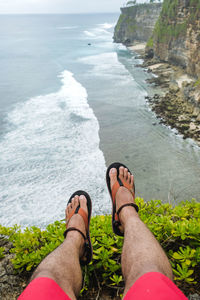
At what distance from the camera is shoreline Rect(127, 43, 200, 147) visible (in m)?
12.9

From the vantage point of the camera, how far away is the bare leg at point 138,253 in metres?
1.45

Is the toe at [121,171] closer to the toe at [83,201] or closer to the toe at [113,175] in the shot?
the toe at [113,175]

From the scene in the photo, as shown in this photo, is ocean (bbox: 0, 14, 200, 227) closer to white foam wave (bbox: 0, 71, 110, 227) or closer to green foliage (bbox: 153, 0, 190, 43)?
white foam wave (bbox: 0, 71, 110, 227)

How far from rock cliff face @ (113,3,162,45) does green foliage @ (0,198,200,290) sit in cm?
5123

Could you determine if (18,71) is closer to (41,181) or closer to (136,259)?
(41,181)

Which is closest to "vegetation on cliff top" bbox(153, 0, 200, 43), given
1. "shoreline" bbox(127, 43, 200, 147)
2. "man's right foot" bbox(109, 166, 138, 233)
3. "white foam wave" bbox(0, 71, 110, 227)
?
"shoreline" bbox(127, 43, 200, 147)

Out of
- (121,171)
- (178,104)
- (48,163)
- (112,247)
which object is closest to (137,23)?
(178,104)

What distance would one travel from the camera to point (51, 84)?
22.3m

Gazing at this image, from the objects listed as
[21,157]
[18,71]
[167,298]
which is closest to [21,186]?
[21,157]

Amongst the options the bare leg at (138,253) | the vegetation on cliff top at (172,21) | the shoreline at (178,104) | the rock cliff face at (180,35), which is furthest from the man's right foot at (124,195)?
the vegetation on cliff top at (172,21)

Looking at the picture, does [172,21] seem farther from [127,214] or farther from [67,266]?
[67,266]

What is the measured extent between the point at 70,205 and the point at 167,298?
6.90 feet

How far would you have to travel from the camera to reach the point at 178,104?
1605cm

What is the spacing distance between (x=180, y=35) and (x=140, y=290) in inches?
1049
